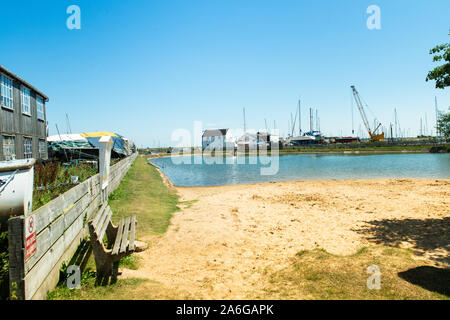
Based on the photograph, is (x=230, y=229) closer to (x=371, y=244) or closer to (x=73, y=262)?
(x=371, y=244)

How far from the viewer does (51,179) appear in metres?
7.85

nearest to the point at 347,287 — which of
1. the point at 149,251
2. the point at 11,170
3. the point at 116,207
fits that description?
the point at 149,251

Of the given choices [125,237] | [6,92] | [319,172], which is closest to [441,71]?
[125,237]

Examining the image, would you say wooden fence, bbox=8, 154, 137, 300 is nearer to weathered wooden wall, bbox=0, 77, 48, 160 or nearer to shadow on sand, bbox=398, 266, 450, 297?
shadow on sand, bbox=398, 266, 450, 297

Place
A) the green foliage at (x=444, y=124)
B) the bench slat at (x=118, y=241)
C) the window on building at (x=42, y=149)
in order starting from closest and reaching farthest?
the bench slat at (x=118, y=241) < the window on building at (x=42, y=149) < the green foliage at (x=444, y=124)

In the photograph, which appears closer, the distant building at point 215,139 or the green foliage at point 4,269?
Result: the green foliage at point 4,269

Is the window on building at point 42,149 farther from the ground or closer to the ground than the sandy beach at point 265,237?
farther from the ground

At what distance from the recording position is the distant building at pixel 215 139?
11375 cm

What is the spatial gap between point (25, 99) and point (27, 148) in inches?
126

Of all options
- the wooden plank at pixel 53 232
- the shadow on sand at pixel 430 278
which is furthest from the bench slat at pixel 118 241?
the shadow on sand at pixel 430 278

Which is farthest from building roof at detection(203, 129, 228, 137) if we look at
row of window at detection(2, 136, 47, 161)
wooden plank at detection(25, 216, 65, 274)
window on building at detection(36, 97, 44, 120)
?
wooden plank at detection(25, 216, 65, 274)

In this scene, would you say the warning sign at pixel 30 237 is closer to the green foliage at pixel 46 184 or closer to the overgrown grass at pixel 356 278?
the green foliage at pixel 46 184

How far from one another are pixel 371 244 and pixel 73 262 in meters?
7.13

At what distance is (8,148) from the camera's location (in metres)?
15.4
